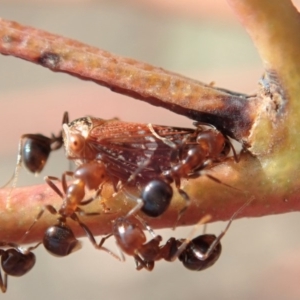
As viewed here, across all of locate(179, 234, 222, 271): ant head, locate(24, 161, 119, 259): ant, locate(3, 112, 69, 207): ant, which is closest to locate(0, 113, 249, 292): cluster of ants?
locate(24, 161, 119, 259): ant

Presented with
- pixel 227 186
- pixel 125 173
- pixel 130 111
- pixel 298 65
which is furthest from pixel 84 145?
pixel 130 111

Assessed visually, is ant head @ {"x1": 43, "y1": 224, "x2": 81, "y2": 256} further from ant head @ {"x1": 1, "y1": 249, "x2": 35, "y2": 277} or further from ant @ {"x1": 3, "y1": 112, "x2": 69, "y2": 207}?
ant @ {"x1": 3, "y1": 112, "x2": 69, "y2": 207}

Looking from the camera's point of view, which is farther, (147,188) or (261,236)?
(261,236)

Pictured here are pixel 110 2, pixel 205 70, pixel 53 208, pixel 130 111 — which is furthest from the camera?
pixel 110 2

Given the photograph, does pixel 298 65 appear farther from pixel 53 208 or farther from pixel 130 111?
pixel 130 111

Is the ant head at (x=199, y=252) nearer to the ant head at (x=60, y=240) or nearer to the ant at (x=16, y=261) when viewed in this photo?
the ant head at (x=60, y=240)

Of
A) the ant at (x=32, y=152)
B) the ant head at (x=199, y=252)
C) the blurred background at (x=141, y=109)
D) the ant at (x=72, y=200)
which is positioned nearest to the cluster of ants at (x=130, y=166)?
the ant at (x=72, y=200)

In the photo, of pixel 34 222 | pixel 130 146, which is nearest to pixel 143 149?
pixel 130 146
